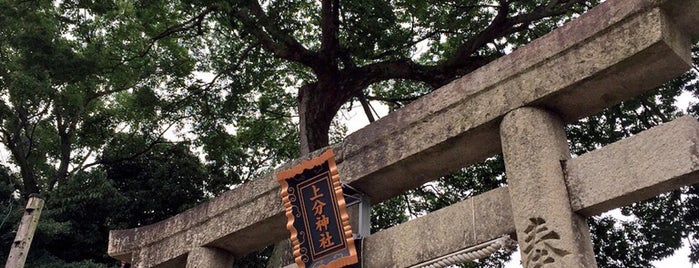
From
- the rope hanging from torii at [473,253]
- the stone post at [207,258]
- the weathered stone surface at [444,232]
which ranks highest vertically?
the stone post at [207,258]

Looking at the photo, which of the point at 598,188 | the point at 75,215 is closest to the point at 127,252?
the point at 598,188

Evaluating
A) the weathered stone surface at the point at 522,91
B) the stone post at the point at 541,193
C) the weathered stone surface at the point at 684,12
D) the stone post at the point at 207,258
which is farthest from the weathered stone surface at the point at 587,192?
the stone post at the point at 207,258

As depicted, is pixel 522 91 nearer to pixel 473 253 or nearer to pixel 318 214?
pixel 473 253

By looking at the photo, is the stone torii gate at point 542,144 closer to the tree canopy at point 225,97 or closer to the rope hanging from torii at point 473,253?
the rope hanging from torii at point 473,253

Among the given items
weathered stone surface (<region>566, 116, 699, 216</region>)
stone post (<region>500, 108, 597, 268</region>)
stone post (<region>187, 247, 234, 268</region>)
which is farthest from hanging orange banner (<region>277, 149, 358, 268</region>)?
weathered stone surface (<region>566, 116, 699, 216</region>)

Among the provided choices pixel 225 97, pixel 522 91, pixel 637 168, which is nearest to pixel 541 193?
pixel 637 168

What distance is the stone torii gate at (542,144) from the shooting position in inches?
133

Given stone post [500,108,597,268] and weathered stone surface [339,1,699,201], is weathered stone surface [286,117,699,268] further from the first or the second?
weathered stone surface [339,1,699,201]

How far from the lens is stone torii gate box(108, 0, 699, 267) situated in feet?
11.1

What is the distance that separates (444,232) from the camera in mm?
4164

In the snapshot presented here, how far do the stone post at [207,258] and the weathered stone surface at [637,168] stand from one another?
3.71 meters

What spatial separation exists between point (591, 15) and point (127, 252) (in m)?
5.54

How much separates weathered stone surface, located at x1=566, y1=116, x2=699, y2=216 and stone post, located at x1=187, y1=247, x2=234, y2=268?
3709 mm

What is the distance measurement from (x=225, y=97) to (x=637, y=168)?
875 cm
